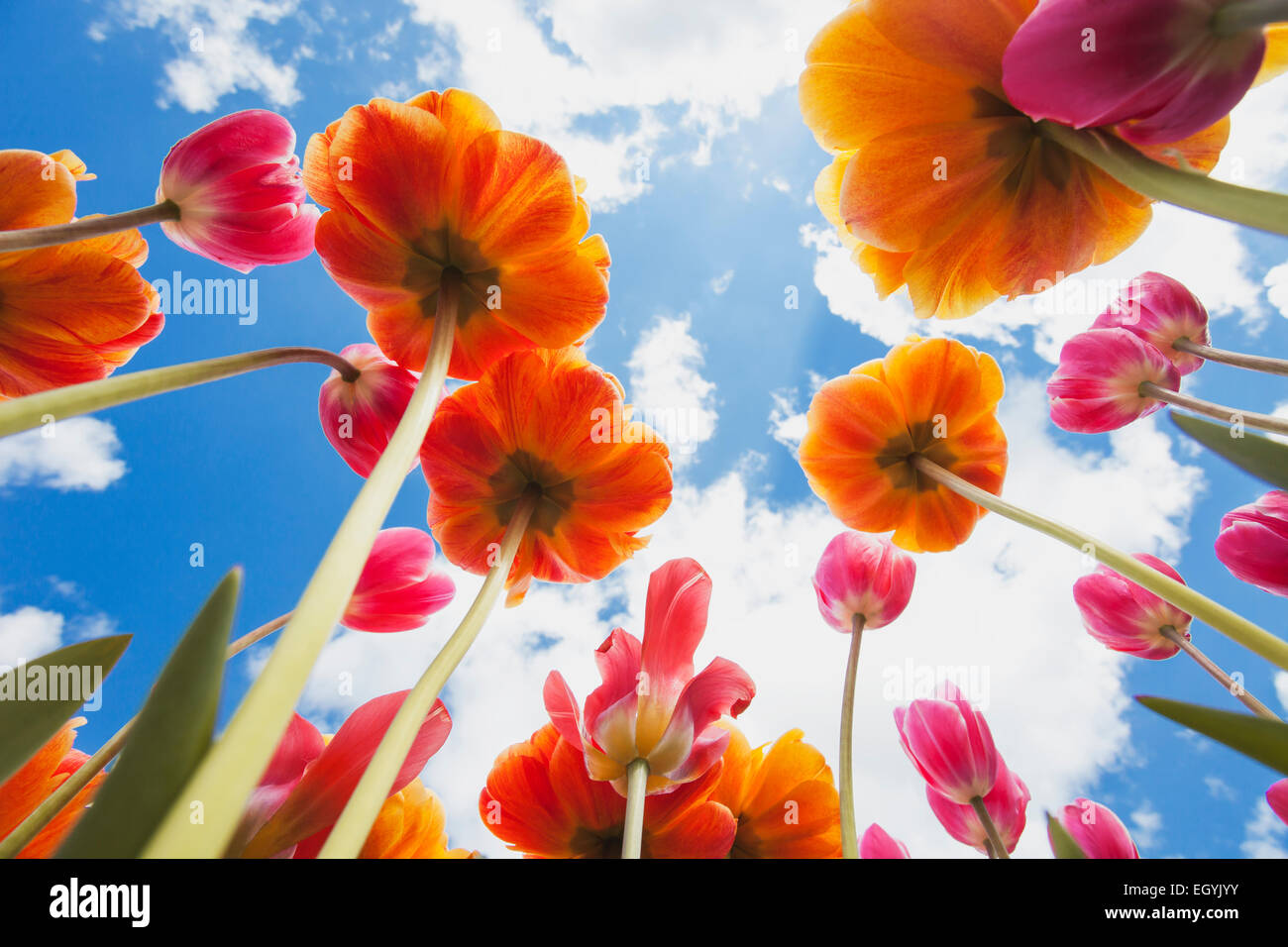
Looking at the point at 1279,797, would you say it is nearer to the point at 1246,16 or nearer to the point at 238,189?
the point at 1246,16

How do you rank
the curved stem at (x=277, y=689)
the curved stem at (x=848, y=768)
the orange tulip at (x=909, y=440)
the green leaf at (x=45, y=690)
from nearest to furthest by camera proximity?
the curved stem at (x=277, y=689) < the green leaf at (x=45, y=690) < the curved stem at (x=848, y=768) < the orange tulip at (x=909, y=440)

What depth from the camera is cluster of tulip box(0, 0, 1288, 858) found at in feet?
0.69

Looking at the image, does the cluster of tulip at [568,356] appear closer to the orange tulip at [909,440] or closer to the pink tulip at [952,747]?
the pink tulip at [952,747]

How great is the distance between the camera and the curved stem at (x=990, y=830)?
433 millimetres

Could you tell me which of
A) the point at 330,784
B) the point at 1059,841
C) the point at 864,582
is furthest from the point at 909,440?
the point at 330,784

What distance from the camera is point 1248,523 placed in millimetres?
397

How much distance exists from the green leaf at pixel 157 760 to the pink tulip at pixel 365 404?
0.78 feet

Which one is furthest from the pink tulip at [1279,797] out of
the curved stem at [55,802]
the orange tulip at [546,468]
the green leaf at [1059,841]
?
the curved stem at [55,802]

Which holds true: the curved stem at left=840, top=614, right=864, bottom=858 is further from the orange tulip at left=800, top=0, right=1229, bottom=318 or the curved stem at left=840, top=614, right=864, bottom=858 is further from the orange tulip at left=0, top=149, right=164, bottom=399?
the orange tulip at left=0, top=149, right=164, bottom=399

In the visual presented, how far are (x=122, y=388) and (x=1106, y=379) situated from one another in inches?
27.9

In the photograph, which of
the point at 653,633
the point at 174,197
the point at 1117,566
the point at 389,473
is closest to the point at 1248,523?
the point at 1117,566

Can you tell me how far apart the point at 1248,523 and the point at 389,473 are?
1.54ft

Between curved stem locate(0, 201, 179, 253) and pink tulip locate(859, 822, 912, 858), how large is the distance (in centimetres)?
56

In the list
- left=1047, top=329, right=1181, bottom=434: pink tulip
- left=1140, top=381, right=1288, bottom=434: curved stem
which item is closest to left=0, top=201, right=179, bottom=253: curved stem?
left=1140, top=381, right=1288, bottom=434: curved stem
